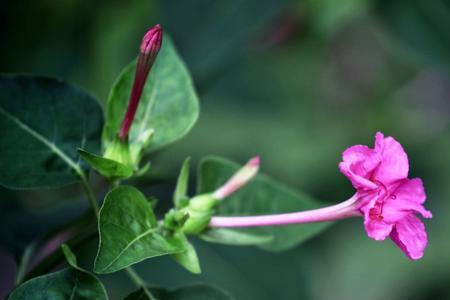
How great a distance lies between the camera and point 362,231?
95.7 inches

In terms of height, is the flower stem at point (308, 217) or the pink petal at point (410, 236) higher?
the flower stem at point (308, 217)

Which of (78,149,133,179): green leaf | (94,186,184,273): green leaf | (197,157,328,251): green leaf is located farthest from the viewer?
(197,157,328,251): green leaf

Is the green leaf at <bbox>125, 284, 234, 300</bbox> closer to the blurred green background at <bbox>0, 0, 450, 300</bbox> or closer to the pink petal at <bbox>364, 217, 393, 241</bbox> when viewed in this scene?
the pink petal at <bbox>364, 217, 393, 241</bbox>

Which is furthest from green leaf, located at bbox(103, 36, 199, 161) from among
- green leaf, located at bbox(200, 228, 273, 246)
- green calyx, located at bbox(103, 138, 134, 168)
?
green leaf, located at bbox(200, 228, 273, 246)

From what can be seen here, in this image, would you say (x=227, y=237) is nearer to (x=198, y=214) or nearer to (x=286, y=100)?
(x=198, y=214)

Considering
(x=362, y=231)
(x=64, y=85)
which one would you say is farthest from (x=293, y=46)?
(x=64, y=85)

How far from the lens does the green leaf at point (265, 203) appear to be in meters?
1.06

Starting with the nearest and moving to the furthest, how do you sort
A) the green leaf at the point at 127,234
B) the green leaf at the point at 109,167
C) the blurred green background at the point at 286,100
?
the green leaf at the point at 127,234 → the green leaf at the point at 109,167 → the blurred green background at the point at 286,100

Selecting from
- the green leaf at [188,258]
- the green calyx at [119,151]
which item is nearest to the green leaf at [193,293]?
the green leaf at [188,258]

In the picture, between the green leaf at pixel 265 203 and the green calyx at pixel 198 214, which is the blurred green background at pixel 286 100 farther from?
the green calyx at pixel 198 214

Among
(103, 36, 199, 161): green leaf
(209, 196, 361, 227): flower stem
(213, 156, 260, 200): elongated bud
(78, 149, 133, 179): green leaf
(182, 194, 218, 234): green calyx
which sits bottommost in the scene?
(209, 196, 361, 227): flower stem

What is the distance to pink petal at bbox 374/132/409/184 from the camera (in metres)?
0.80

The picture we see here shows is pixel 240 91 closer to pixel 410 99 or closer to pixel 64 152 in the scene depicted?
pixel 410 99

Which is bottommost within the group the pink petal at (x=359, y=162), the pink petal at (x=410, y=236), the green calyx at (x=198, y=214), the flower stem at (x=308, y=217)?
the pink petal at (x=410, y=236)
